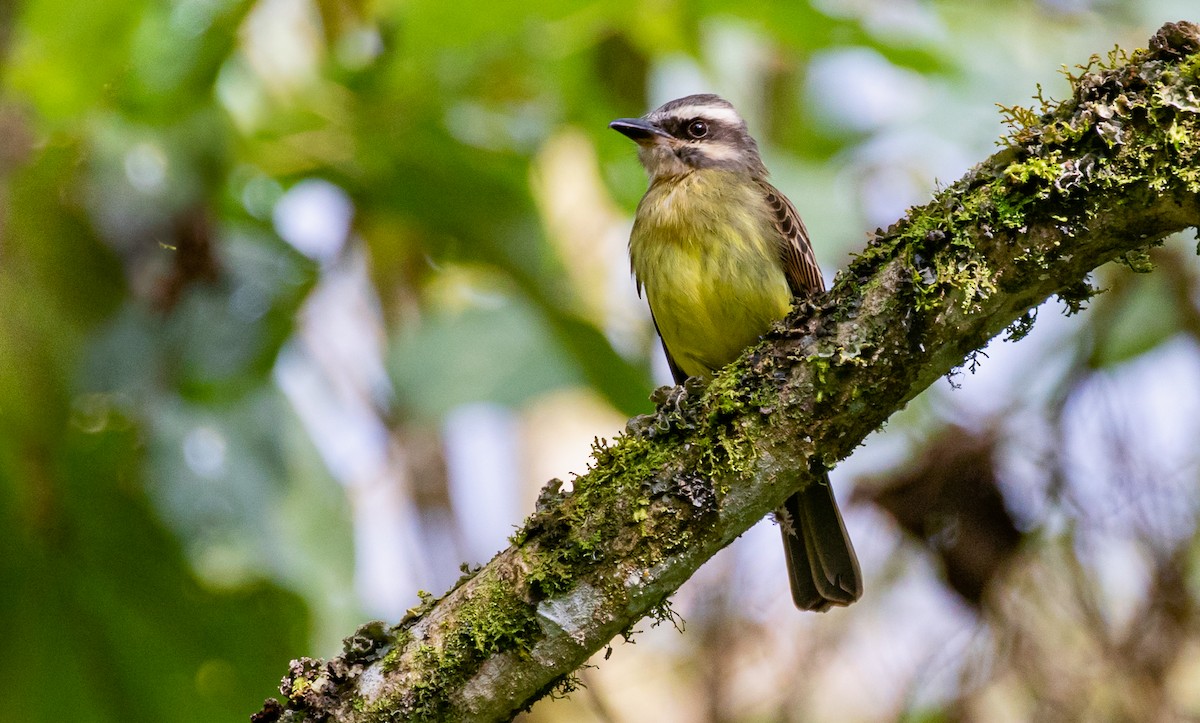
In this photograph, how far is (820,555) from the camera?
3633 mm

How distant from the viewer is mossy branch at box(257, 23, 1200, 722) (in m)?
2.34

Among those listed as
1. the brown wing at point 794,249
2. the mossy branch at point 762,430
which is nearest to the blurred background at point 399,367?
the brown wing at point 794,249

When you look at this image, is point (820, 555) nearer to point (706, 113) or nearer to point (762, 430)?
point (762, 430)

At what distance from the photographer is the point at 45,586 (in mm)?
Result: 4129

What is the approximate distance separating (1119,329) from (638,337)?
1884 mm

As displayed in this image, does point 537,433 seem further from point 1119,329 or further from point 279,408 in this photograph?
point 1119,329

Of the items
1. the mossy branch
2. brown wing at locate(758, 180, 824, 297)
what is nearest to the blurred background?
brown wing at locate(758, 180, 824, 297)

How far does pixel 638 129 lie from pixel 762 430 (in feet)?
7.39

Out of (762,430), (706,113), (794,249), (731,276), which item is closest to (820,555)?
(731,276)

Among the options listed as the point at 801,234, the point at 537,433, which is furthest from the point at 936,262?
the point at 537,433

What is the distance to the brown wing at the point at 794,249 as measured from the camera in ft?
13.2

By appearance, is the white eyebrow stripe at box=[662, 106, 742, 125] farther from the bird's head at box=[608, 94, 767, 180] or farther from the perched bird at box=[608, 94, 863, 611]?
the perched bird at box=[608, 94, 863, 611]

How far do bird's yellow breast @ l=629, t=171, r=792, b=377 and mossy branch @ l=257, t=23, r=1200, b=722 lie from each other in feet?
4.39

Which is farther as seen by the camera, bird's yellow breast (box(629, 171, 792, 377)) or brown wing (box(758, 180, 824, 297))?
brown wing (box(758, 180, 824, 297))
